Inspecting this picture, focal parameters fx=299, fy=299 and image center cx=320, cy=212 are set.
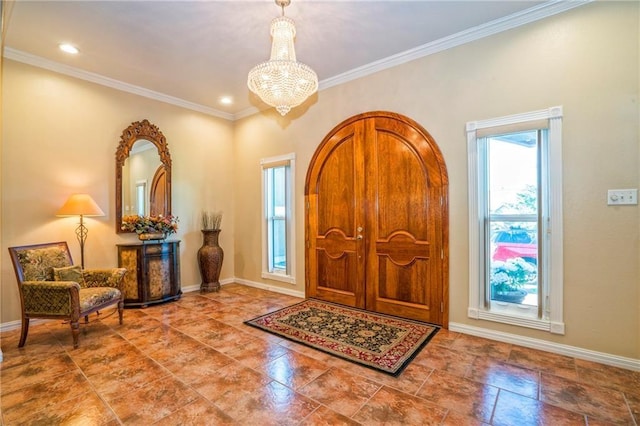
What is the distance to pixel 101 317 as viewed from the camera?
3725 millimetres

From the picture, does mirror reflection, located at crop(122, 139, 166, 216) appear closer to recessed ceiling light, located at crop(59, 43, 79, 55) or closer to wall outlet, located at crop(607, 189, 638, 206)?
recessed ceiling light, located at crop(59, 43, 79, 55)

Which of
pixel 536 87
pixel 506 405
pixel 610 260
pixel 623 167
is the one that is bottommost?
pixel 506 405

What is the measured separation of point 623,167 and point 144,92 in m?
5.65

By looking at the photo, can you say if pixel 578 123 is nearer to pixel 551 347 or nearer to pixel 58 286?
pixel 551 347

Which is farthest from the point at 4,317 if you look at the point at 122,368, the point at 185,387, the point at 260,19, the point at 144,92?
the point at 260,19

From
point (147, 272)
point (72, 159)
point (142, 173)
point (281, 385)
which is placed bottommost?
point (281, 385)

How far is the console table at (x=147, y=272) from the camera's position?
158 inches

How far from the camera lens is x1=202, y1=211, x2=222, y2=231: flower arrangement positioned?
5133 mm

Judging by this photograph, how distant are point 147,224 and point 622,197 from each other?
5.19 meters

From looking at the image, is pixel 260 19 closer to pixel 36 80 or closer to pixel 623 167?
pixel 36 80

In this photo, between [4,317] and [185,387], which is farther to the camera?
[4,317]

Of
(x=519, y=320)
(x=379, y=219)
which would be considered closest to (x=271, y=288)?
(x=379, y=219)

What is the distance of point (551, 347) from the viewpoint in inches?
107

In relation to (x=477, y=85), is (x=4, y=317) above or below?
below
